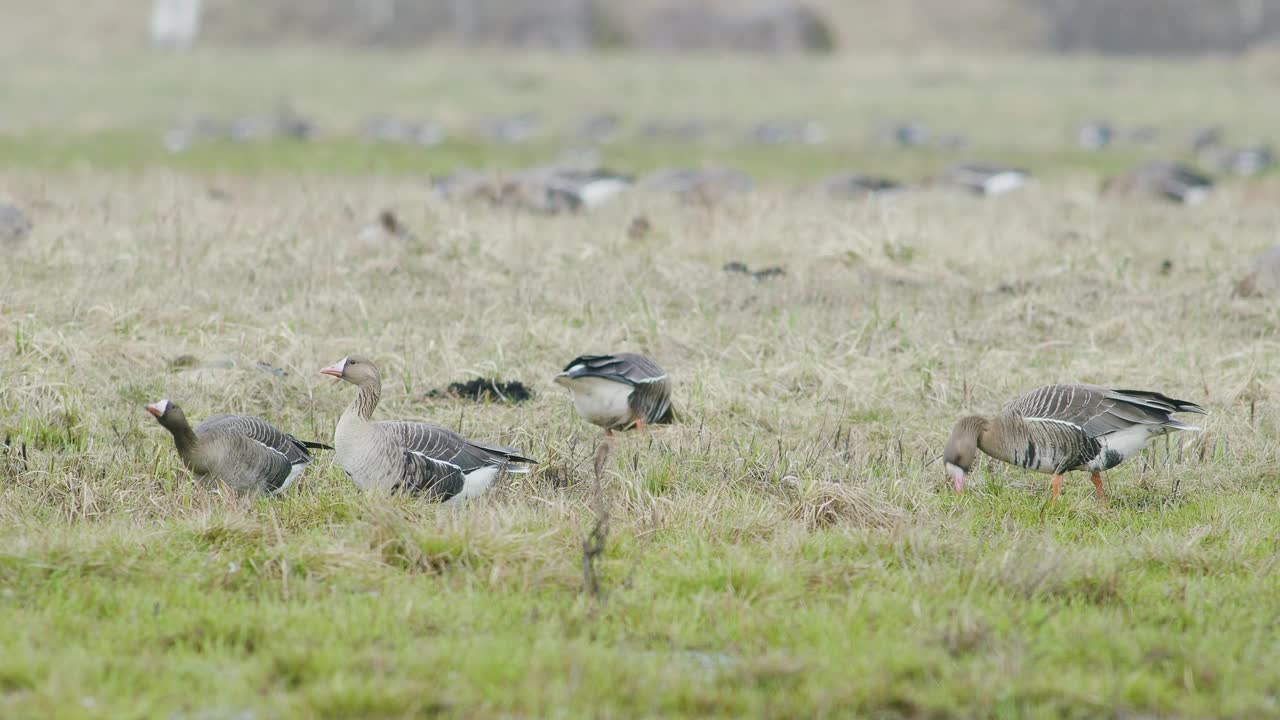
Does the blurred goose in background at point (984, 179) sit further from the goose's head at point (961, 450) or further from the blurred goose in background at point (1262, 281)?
the goose's head at point (961, 450)

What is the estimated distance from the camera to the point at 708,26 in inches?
2133

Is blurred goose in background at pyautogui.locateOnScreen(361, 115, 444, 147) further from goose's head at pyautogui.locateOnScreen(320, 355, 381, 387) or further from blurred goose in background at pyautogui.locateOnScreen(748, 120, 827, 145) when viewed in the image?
goose's head at pyautogui.locateOnScreen(320, 355, 381, 387)

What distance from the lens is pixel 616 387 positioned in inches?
293

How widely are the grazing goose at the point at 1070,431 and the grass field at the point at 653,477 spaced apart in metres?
0.31

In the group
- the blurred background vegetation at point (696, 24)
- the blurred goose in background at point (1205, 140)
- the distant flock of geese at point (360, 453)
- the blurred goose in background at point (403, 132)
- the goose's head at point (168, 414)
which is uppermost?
the blurred background vegetation at point (696, 24)

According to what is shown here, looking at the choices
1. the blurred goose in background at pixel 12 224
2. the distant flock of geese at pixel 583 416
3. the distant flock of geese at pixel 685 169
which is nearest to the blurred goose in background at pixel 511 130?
the distant flock of geese at pixel 685 169

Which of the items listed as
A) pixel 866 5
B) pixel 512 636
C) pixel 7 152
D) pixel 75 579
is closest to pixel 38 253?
pixel 75 579

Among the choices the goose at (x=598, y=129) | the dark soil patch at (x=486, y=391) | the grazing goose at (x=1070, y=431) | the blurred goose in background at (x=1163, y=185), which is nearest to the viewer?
the grazing goose at (x=1070, y=431)

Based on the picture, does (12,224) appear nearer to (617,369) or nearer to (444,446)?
(444,446)

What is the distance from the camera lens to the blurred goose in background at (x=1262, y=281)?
1131 cm

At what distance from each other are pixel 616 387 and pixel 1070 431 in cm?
256

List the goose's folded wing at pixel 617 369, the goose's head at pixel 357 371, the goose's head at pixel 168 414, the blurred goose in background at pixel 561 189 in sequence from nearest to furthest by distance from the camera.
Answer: the goose's head at pixel 168 414
the goose's head at pixel 357 371
the goose's folded wing at pixel 617 369
the blurred goose in background at pixel 561 189

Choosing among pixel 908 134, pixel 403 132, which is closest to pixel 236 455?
pixel 403 132

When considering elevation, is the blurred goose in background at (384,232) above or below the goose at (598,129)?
above
